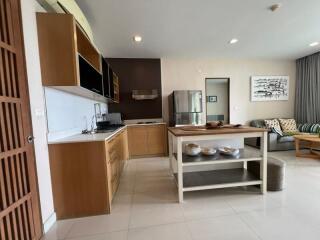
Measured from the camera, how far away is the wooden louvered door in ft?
4.19

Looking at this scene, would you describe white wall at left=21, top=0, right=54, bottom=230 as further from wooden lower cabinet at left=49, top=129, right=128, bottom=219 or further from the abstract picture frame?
the abstract picture frame

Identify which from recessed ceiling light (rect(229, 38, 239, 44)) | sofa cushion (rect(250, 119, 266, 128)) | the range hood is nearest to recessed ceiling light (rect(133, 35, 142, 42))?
the range hood

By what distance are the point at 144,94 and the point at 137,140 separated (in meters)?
1.25

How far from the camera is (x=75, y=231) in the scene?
1684 millimetres

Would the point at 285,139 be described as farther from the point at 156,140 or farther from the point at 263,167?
the point at 156,140

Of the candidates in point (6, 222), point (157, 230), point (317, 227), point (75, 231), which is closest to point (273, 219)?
point (317, 227)

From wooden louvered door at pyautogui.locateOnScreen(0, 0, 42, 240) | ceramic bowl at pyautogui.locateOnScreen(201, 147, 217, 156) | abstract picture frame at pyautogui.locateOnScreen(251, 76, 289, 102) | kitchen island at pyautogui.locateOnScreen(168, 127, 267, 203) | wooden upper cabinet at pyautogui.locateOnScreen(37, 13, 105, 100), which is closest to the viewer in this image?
wooden louvered door at pyautogui.locateOnScreen(0, 0, 42, 240)

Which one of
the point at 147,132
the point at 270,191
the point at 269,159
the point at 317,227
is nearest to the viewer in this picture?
the point at 317,227

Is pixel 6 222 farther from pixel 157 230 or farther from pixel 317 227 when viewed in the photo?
pixel 317 227

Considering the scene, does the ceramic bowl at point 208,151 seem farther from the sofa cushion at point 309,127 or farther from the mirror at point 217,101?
the mirror at point 217,101

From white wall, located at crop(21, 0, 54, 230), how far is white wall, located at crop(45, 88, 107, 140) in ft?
0.41

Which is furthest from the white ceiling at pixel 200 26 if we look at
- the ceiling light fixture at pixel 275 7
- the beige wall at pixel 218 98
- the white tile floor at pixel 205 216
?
the beige wall at pixel 218 98

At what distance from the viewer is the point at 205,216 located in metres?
1.85

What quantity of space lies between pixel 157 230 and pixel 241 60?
5.18 meters
